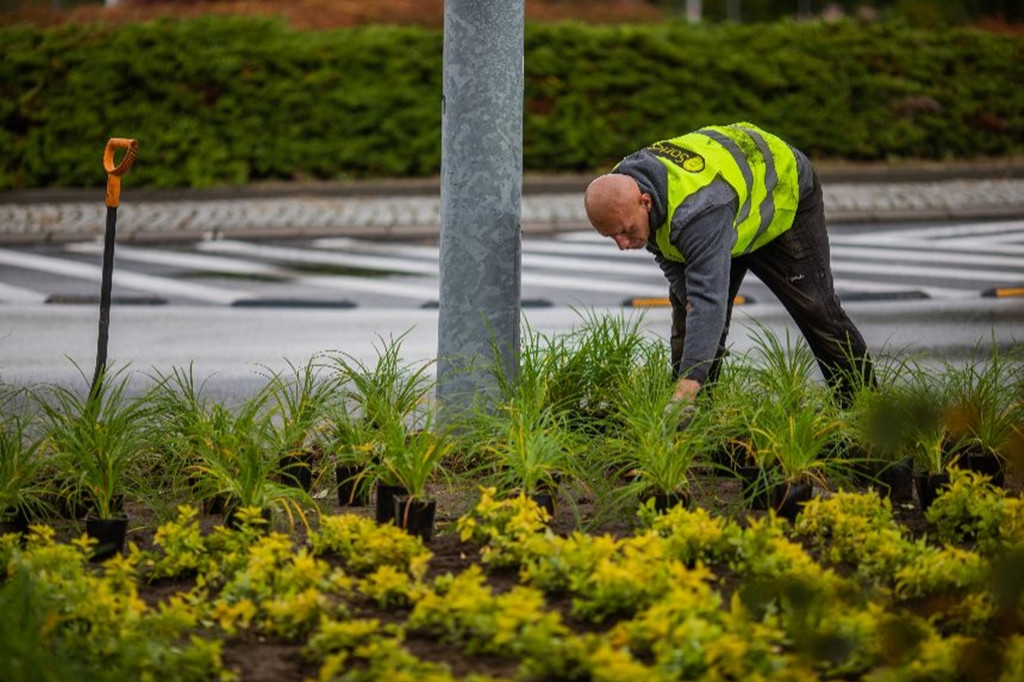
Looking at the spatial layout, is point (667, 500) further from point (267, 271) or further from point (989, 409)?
point (267, 271)

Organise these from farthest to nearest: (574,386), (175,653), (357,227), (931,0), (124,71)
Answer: (124,71)
(357,227)
(574,386)
(175,653)
(931,0)

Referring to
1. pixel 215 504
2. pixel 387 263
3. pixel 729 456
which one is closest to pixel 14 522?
pixel 215 504

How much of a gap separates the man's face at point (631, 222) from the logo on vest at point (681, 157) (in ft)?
0.70

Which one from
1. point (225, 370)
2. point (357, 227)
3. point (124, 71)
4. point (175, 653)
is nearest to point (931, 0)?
point (175, 653)

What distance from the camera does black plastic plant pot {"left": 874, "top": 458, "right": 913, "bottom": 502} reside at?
529 centimetres

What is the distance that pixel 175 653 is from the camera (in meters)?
3.65

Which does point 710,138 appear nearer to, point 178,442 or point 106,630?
point 178,442

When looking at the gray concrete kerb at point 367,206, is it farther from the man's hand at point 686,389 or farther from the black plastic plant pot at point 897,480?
the black plastic plant pot at point 897,480

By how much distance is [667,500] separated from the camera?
493 centimetres

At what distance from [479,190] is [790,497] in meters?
1.70

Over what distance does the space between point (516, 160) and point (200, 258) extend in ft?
25.7

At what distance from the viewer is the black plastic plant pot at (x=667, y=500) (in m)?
4.93

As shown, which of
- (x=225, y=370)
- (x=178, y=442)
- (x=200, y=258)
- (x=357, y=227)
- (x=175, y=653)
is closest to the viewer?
(x=175, y=653)

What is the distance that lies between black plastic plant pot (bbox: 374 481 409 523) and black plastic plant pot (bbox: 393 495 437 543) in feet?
0.38
